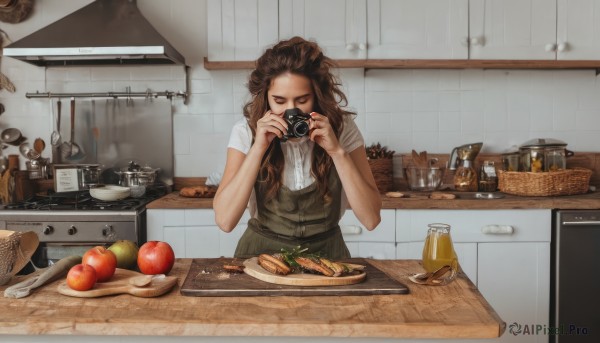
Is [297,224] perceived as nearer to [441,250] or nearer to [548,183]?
[441,250]

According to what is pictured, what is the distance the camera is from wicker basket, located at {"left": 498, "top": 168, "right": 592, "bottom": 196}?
340cm

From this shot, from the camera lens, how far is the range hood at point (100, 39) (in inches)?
136

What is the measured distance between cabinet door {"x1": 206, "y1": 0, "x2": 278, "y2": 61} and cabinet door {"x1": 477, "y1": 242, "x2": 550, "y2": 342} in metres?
1.75

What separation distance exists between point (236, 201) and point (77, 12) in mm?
2267

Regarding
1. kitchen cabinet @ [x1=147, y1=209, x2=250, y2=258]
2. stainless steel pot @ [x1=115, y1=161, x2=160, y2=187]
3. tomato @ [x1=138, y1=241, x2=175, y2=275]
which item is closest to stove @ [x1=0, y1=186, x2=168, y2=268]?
kitchen cabinet @ [x1=147, y1=209, x2=250, y2=258]

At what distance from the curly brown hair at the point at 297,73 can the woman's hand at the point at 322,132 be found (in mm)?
171

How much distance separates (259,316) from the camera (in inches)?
57.1

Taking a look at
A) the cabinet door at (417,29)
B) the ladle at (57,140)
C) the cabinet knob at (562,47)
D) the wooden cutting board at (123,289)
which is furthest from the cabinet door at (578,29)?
the ladle at (57,140)

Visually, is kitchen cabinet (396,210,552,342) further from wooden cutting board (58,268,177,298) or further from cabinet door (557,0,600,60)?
wooden cutting board (58,268,177,298)

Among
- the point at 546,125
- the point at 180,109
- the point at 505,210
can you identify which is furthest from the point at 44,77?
the point at 546,125

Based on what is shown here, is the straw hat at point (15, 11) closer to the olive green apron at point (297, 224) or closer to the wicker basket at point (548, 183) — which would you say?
the olive green apron at point (297, 224)

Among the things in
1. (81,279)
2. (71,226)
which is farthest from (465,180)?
(81,279)

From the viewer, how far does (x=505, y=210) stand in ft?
10.9

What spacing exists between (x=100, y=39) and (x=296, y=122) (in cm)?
205
